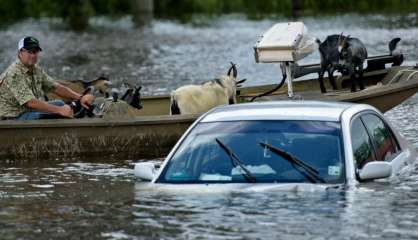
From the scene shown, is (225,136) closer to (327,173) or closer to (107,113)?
(327,173)

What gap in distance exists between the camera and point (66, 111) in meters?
17.6

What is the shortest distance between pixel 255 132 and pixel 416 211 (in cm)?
177

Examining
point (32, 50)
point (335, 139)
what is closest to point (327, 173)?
point (335, 139)

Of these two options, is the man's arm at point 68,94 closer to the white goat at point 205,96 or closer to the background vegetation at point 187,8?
the white goat at point 205,96

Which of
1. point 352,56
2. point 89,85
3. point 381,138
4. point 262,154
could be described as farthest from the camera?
point 352,56

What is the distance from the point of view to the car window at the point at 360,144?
11.0m

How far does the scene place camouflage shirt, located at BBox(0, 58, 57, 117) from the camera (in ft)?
56.9

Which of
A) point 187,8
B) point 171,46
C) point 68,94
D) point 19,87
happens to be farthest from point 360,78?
point 187,8

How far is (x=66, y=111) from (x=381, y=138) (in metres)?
6.80

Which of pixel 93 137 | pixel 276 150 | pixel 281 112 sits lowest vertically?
pixel 93 137

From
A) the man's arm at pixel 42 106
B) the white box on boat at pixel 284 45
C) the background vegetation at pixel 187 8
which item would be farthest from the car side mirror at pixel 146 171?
the background vegetation at pixel 187 8

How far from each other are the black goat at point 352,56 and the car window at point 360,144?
29.8 feet

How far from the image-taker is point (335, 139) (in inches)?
428

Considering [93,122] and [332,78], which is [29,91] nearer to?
[93,122]
